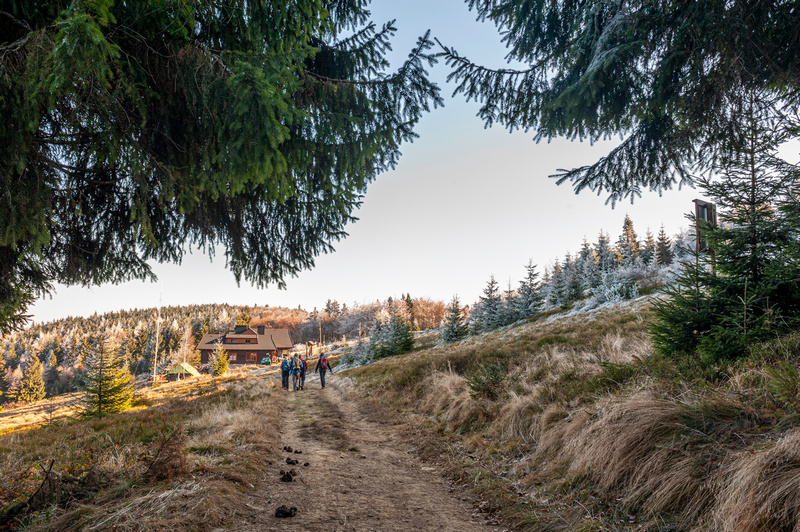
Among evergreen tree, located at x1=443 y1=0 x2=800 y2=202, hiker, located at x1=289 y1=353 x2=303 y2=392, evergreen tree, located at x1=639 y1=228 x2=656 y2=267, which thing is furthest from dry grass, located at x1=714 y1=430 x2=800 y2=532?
evergreen tree, located at x1=639 y1=228 x2=656 y2=267

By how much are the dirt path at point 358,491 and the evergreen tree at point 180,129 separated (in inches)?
129

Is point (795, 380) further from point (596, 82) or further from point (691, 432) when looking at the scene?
point (596, 82)

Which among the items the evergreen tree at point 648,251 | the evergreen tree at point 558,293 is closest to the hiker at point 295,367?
the evergreen tree at point 558,293

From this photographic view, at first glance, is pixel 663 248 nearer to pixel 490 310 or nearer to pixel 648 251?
pixel 648 251

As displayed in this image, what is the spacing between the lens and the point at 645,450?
3480 millimetres

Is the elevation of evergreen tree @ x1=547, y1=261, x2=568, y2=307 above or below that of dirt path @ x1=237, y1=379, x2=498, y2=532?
A: above

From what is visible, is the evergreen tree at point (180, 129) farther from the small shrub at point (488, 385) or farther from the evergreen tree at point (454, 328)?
the evergreen tree at point (454, 328)

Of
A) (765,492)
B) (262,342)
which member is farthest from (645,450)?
(262,342)

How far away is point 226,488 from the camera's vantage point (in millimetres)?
3809

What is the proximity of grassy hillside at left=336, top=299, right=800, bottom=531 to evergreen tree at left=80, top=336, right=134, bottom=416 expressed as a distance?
1985 cm

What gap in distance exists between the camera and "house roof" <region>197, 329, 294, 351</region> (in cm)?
7850

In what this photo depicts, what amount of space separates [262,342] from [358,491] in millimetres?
84612

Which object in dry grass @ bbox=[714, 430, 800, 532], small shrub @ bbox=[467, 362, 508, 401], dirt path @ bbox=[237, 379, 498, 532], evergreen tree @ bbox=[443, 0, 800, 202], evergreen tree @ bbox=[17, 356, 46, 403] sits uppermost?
evergreen tree @ bbox=[443, 0, 800, 202]

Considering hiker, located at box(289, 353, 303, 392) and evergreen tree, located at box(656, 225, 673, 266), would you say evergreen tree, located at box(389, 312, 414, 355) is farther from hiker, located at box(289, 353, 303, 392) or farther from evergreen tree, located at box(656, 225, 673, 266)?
evergreen tree, located at box(656, 225, 673, 266)
